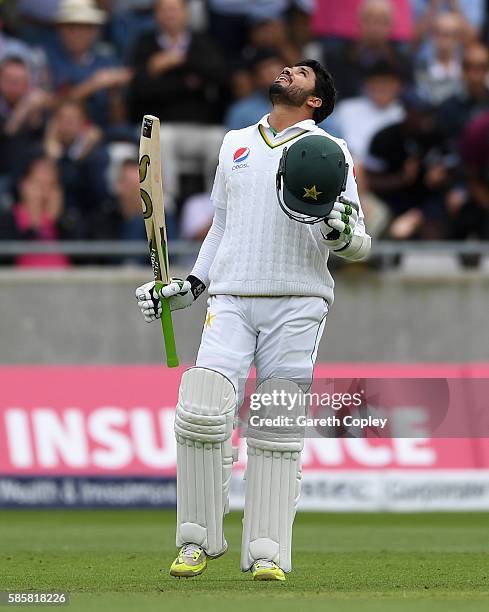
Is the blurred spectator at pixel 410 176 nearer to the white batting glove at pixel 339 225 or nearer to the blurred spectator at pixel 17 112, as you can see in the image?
the blurred spectator at pixel 17 112

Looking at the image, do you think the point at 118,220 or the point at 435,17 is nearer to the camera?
the point at 118,220

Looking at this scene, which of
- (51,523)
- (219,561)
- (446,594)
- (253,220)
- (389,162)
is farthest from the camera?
(389,162)

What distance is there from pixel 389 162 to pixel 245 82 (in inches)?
57.5

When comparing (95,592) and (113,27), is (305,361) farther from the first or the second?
(113,27)

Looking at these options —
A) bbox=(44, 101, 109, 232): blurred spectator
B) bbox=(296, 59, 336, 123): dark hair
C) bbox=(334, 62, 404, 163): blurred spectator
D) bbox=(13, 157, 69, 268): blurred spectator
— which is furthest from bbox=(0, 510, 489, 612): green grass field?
bbox=(334, 62, 404, 163): blurred spectator

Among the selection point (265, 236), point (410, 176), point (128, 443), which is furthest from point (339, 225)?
point (410, 176)

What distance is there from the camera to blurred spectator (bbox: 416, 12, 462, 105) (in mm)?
13562

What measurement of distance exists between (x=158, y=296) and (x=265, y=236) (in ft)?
1.93

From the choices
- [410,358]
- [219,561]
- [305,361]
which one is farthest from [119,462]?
[305,361]

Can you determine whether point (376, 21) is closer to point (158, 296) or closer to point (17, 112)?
point (17, 112)

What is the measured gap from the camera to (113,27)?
1424 centimetres

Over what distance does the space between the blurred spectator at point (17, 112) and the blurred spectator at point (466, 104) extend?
139 inches

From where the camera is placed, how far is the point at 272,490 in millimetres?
6559

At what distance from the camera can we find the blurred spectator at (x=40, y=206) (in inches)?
502
